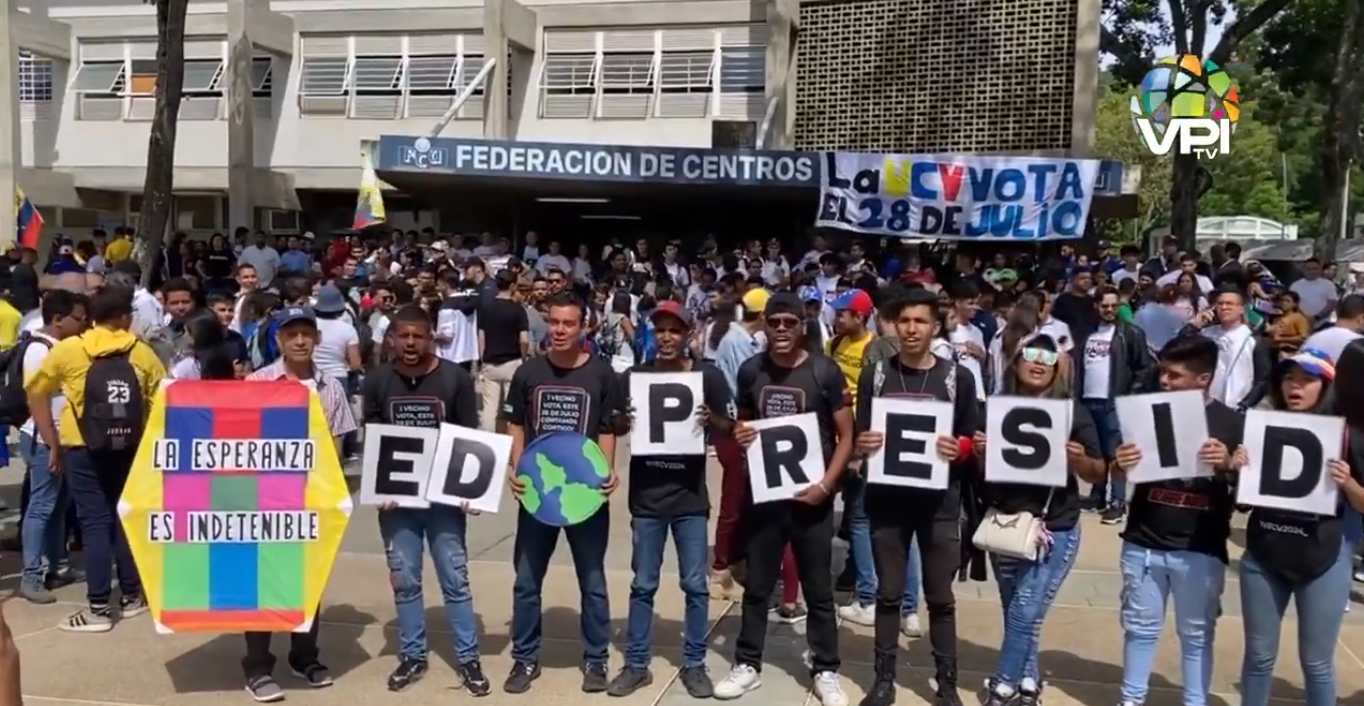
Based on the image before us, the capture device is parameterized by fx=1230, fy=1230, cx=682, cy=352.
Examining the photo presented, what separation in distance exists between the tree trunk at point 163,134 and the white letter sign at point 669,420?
46.3 feet

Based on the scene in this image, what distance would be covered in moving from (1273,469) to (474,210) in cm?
1893

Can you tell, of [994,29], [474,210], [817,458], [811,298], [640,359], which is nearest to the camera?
[817,458]

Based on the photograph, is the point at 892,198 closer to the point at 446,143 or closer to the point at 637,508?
the point at 446,143

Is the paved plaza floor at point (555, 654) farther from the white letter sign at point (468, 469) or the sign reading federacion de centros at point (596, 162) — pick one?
the sign reading federacion de centros at point (596, 162)

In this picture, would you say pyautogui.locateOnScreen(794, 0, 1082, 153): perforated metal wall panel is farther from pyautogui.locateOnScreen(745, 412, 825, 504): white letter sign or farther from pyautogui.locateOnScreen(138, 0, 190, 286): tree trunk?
pyautogui.locateOnScreen(745, 412, 825, 504): white letter sign

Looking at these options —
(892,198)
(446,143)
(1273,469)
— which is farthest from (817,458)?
(446,143)

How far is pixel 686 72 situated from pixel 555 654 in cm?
1864

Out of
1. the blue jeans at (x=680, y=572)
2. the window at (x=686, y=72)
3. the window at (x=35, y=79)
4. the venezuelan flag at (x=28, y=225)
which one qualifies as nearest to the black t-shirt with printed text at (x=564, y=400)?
the blue jeans at (x=680, y=572)

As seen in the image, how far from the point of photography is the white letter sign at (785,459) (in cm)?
541

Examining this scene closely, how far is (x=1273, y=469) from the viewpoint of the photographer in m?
4.79

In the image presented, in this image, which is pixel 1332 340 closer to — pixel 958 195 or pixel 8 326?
pixel 958 195

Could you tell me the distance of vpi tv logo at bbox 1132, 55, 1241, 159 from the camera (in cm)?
1977

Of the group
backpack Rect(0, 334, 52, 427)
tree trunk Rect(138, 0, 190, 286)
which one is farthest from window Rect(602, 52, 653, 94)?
backpack Rect(0, 334, 52, 427)

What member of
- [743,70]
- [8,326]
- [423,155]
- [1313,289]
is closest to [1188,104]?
[1313,289]
